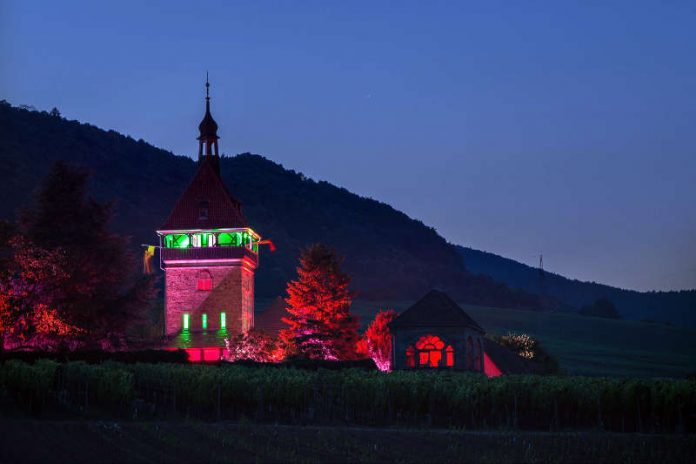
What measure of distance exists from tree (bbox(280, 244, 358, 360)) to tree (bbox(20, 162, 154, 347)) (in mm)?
11402

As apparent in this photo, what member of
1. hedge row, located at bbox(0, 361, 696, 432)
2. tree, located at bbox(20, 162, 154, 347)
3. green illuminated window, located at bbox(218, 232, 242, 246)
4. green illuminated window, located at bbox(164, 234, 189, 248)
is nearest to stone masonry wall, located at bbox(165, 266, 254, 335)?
green illuminated window, located at bbox(164, 234, 189, 248)

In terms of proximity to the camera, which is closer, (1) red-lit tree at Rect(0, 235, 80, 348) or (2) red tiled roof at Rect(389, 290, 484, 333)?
(1) red-lit tree at Rect(0, 235, 80, 348)

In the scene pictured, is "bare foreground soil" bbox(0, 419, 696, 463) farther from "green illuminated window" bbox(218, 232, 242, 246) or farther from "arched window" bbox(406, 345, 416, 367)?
"green illuminated window" bbox(218, 232, 242, 246)

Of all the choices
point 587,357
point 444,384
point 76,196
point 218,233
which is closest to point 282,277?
point 587,357

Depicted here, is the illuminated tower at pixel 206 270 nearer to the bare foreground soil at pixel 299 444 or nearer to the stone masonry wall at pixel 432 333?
the stone masonry wall at pixel 432 333

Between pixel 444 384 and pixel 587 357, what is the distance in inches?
3263

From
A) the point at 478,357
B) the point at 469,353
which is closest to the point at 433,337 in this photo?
the point at 469,353

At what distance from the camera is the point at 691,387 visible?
4912 centimetres

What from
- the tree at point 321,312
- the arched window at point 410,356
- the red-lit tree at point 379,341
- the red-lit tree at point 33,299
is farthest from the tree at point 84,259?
the red-lit tree at point 379,341

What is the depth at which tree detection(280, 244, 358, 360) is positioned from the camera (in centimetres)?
7469

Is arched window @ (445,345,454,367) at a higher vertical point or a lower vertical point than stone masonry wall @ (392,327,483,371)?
lower

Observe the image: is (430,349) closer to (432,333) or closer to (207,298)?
(432,333)

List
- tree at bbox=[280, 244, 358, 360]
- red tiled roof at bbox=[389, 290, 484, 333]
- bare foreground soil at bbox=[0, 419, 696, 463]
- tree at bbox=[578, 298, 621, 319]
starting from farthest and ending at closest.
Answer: tree at bbox=[578, 298, 621, 319] → tree at bbox=[280, 244, 358, 360] → red tiled roof at bbox=[389, 290, 484, 333] → bare foreground soil at bbox=[0, 419, 696, 463]

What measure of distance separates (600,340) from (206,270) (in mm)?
79523
